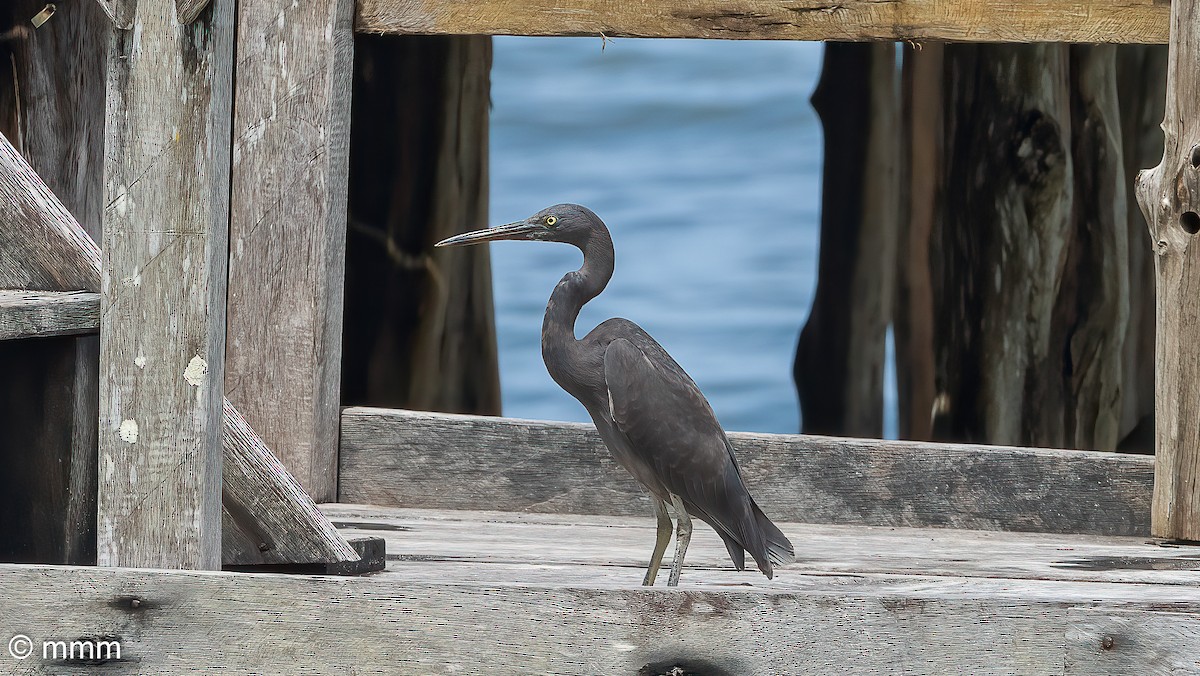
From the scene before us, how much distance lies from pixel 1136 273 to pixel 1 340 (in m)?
5.22

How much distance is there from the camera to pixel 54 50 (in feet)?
12.8

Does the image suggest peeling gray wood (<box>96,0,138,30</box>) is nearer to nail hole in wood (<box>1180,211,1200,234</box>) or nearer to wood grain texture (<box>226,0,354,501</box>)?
wood grain texture (<box>226,0,354,501</box>)

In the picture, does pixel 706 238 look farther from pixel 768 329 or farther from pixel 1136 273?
pixel 1136 273

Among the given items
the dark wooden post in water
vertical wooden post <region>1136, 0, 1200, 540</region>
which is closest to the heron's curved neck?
vertical wooden post <region>1136, 0, 1200, 540</region>

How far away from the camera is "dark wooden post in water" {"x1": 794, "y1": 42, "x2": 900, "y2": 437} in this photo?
7156 mm

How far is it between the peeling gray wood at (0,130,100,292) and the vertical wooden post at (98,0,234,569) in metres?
0.16

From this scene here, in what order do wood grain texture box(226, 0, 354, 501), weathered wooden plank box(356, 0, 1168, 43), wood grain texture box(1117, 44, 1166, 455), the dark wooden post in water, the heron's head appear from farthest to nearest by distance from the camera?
the dark wooden post in water
wood grain texture box(1117, 44, 1166, 455)
wood grain texture box(226, 0, 354, 501)
weathered wooden plank box(356, 0, 1168, 43)
the heron's head

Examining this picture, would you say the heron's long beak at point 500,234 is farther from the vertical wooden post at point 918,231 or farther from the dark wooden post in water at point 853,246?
the dark wooden post in water at point 853,246

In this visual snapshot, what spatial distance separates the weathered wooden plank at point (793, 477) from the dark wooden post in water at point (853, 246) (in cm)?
279

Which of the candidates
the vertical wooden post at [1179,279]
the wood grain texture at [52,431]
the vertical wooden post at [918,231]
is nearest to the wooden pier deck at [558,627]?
the wood grain texture at [52,431]

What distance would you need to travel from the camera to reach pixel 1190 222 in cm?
380

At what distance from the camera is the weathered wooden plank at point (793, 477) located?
4.46 metres

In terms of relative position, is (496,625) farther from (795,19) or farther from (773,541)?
(795,19)

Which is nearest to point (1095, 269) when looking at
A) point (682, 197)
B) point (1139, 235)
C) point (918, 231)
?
point (1139, 235)
